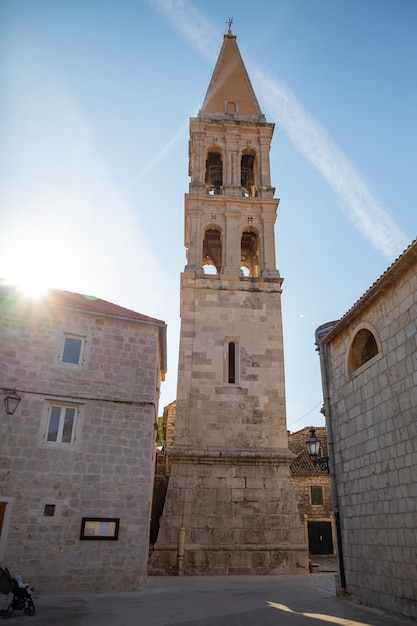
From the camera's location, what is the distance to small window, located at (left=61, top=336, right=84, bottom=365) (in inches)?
491

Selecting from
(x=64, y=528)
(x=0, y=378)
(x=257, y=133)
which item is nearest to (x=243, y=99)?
(x=257, y=133)

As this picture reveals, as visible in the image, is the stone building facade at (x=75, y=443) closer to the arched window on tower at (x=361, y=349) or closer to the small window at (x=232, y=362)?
the small window at (x=232, y=362)

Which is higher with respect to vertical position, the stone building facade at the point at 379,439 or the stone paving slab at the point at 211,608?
the stone building facade at the point at 379,439

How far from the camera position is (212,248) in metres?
23.8

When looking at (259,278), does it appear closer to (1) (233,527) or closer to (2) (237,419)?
(2) (237,419)

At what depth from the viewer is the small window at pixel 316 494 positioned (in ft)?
82.4

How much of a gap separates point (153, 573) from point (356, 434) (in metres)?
8.28

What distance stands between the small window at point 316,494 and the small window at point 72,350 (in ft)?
58.2

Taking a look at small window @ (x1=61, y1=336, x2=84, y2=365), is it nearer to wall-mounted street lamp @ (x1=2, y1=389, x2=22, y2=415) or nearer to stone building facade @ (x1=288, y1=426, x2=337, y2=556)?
wall-mounted street lamp @ (x1=2, y1=389, x2=22, y2=415)

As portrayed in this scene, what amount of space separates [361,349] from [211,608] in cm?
624

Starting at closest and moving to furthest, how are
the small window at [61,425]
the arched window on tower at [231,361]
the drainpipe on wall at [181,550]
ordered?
1. the small window at [61,425]
2. the drainpipe on wall at [181,550]
3. the arched window on tower at [231,361]

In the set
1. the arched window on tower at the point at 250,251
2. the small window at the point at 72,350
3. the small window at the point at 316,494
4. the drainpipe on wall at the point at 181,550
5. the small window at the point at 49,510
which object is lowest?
the drainpipe on wall at the point at 181,550

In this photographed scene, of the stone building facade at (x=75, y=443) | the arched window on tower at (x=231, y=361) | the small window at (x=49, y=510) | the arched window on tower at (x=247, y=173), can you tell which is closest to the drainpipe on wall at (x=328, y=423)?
the stone building facade at (x=75, y=443)

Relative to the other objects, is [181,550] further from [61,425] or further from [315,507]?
[315,507]
